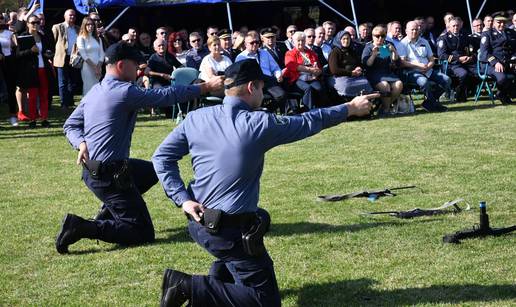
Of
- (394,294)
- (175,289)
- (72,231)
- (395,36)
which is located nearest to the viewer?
(175,289)

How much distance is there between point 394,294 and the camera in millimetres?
5848

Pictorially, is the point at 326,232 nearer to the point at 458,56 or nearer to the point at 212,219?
the point at 212,219

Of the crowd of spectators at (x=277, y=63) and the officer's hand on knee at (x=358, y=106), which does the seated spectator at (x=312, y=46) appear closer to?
the crowd of spectators at (x=277, y=63)

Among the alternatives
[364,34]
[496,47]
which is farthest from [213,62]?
[496,47]

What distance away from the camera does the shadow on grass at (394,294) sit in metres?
5.69

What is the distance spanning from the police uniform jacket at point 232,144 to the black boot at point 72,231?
2.01m

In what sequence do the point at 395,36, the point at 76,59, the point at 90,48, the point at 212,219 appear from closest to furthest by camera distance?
the point at 212,219, the point at 76,59, the point at 90,48, the point at 395,36

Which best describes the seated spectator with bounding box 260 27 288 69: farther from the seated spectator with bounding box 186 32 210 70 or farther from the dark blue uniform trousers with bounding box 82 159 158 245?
the dark blue uniform trousers with bounding box 82 159 158 245

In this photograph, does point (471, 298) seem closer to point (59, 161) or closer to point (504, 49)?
point (59, 161)

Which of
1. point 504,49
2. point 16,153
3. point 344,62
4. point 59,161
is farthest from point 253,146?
point 504,49

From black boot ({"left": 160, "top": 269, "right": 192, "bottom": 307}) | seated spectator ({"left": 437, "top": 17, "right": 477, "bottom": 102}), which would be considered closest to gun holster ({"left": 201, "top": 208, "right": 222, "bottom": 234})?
black boot ({"left": 160, "top": 269, "right": 192, "bottom": 307})

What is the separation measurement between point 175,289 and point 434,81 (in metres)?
12.2

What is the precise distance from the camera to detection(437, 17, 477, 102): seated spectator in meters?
17.5

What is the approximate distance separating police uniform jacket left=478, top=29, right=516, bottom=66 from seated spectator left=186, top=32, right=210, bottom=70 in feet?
17.6
